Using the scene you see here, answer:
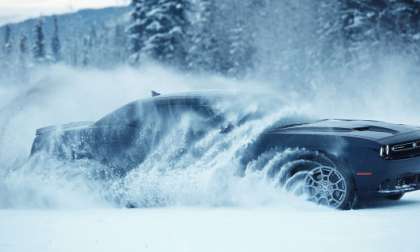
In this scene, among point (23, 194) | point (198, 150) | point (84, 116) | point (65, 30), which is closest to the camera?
point (198, 150)

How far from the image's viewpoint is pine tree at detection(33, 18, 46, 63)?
83250mm

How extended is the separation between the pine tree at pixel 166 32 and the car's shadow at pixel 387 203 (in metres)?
26.5

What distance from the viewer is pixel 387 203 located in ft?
20.1

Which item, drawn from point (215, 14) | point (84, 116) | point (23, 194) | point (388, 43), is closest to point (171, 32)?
point (215, 14)

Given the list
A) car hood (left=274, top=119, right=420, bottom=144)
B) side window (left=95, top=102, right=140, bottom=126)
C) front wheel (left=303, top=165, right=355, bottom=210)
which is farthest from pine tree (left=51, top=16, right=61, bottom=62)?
front wheel (left=303, top=165, right=355, bottom=210)

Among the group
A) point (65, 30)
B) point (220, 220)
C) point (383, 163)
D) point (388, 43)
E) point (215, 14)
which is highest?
point (65, 30)

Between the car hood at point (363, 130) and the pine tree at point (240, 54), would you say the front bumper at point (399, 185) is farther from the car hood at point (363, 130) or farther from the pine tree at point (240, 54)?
the pine tree at point (240, 54)

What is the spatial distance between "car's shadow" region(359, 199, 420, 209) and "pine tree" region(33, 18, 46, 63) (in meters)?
81.3

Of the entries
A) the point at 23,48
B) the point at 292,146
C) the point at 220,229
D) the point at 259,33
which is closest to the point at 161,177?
the point at 292,146

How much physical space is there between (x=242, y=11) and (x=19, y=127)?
91.8 feet

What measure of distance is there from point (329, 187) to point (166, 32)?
Answer: 91.3 feet

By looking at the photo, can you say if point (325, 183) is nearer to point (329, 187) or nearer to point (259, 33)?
point (329, 187)

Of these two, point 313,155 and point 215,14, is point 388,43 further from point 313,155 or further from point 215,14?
point 313,155

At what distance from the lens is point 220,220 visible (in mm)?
5164
